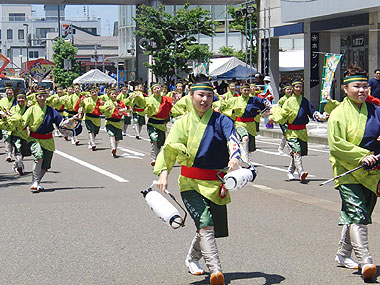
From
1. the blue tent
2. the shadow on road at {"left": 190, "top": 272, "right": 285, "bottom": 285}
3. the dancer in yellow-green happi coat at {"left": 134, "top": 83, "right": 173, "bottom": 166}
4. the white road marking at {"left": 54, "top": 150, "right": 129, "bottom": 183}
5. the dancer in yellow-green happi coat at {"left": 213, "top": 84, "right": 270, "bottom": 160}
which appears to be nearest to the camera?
the shadow on road at {"left": 190, "top": 272, "right": 285, "bottom": 285}

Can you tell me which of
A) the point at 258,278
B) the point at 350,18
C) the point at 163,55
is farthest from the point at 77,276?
the point at 163,55

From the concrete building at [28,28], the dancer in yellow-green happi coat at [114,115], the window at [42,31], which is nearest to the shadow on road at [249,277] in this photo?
the dancer in yellow-green happi coat at [114,115]

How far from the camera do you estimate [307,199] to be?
1155cm

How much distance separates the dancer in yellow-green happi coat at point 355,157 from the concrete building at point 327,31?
21321 mm

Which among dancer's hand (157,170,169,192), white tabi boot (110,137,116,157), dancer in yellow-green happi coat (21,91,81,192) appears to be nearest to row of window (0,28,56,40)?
white tabi boot (110,137,116,157)

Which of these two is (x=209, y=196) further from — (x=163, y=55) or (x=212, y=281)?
(x=163, y=55)

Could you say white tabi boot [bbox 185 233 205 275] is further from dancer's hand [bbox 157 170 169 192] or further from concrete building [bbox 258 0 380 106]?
concrete building [bbox 258 0 380 106]

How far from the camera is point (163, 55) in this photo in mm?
40844

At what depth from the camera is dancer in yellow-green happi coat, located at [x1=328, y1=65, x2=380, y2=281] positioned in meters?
6.50

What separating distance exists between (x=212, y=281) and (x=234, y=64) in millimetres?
32252

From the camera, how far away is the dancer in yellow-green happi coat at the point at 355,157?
21.3 ft

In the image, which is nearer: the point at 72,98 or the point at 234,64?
the point at 72,98

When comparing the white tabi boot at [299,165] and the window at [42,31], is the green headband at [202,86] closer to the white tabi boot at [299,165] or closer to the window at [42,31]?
the white tabi boot at [299,165]

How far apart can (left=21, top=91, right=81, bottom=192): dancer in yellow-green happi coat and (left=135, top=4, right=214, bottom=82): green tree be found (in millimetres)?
27331
